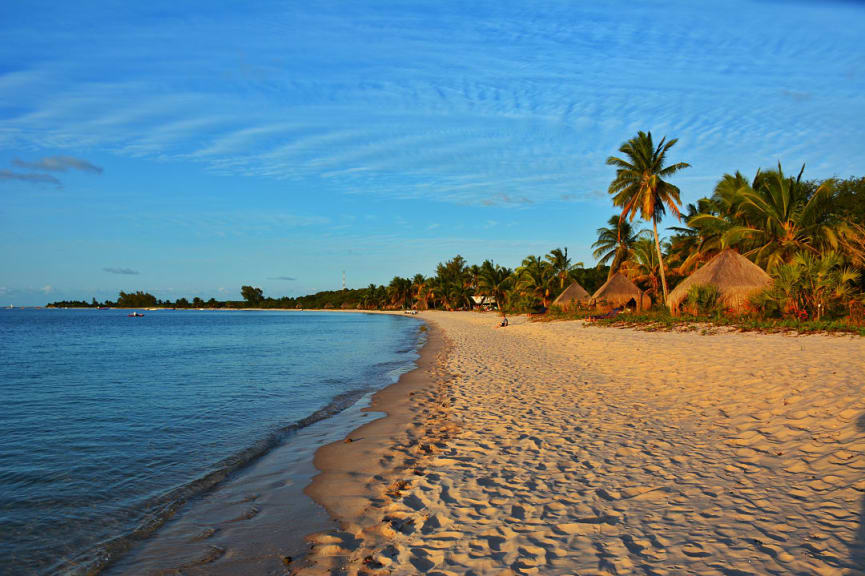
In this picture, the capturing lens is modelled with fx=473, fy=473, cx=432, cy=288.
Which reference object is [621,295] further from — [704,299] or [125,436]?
[125,436]

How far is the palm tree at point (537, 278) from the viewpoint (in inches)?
1881

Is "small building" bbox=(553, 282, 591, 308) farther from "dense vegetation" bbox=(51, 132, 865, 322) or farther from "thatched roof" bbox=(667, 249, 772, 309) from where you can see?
"thatched roof" bbox=(667, 249, 772, 309)

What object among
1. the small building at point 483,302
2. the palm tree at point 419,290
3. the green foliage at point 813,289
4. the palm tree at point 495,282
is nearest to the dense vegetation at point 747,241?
the green foliage at point 813,289

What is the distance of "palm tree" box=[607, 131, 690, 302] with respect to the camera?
30922 mm

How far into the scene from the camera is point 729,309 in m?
22.2

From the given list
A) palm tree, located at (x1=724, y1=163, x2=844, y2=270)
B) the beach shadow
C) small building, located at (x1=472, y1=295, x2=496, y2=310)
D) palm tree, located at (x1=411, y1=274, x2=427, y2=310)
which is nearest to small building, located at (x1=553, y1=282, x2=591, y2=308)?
palm tree, located at (x1=724, y1=163, x2=844, y2=270)

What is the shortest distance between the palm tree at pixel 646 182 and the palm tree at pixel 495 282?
30740 millimetres

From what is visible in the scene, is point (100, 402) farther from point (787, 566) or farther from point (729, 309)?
point (729, 309)

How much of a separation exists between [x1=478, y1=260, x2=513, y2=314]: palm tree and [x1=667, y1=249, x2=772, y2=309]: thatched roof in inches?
1470

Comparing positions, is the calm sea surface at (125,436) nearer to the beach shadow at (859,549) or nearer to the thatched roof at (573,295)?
the beach shadow at (859,549)

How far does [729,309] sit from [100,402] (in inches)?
972

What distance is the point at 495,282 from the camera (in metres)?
64.2

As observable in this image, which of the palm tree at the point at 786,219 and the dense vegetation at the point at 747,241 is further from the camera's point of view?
the palm tree at the point at 786,219

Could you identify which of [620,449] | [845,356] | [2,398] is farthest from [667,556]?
[2,398]
